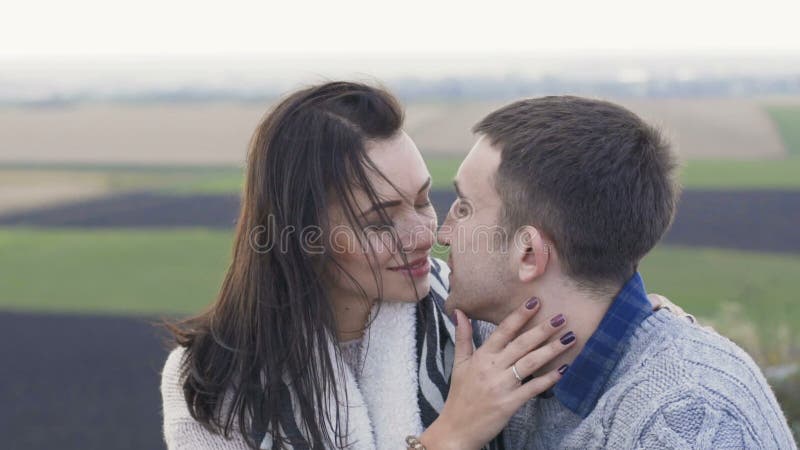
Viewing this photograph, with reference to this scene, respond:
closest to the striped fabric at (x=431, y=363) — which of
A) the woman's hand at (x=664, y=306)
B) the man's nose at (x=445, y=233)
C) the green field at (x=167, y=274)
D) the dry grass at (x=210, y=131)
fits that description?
the man's nose at (x=445, y=233)

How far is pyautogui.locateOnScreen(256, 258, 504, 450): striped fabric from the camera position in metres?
3.50

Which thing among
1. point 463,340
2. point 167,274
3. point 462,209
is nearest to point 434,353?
point 463,340

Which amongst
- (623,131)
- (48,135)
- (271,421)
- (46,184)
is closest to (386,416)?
(271,421)

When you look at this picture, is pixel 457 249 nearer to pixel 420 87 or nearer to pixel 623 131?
pixel 623 131

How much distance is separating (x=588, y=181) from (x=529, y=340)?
21.2 inches

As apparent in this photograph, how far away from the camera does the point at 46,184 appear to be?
32156 mm

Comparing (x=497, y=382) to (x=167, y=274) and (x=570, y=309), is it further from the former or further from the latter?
(x=167, y=274)

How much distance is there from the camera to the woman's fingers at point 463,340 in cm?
341

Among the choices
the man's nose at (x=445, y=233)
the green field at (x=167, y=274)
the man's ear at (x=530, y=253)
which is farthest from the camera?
the green field at (x=167, y=274)

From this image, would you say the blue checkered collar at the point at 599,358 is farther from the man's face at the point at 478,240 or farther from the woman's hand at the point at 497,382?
the man's face at the point at 478,240

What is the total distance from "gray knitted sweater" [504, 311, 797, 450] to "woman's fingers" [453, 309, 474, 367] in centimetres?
37

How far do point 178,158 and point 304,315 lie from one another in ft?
119

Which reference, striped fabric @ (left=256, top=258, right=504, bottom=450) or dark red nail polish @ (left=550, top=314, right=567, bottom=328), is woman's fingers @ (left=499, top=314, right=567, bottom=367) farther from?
striped fabric @ (left=256, top=258, right=504, bottom=450)

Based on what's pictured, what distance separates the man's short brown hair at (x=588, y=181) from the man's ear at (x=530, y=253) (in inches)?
1.2
